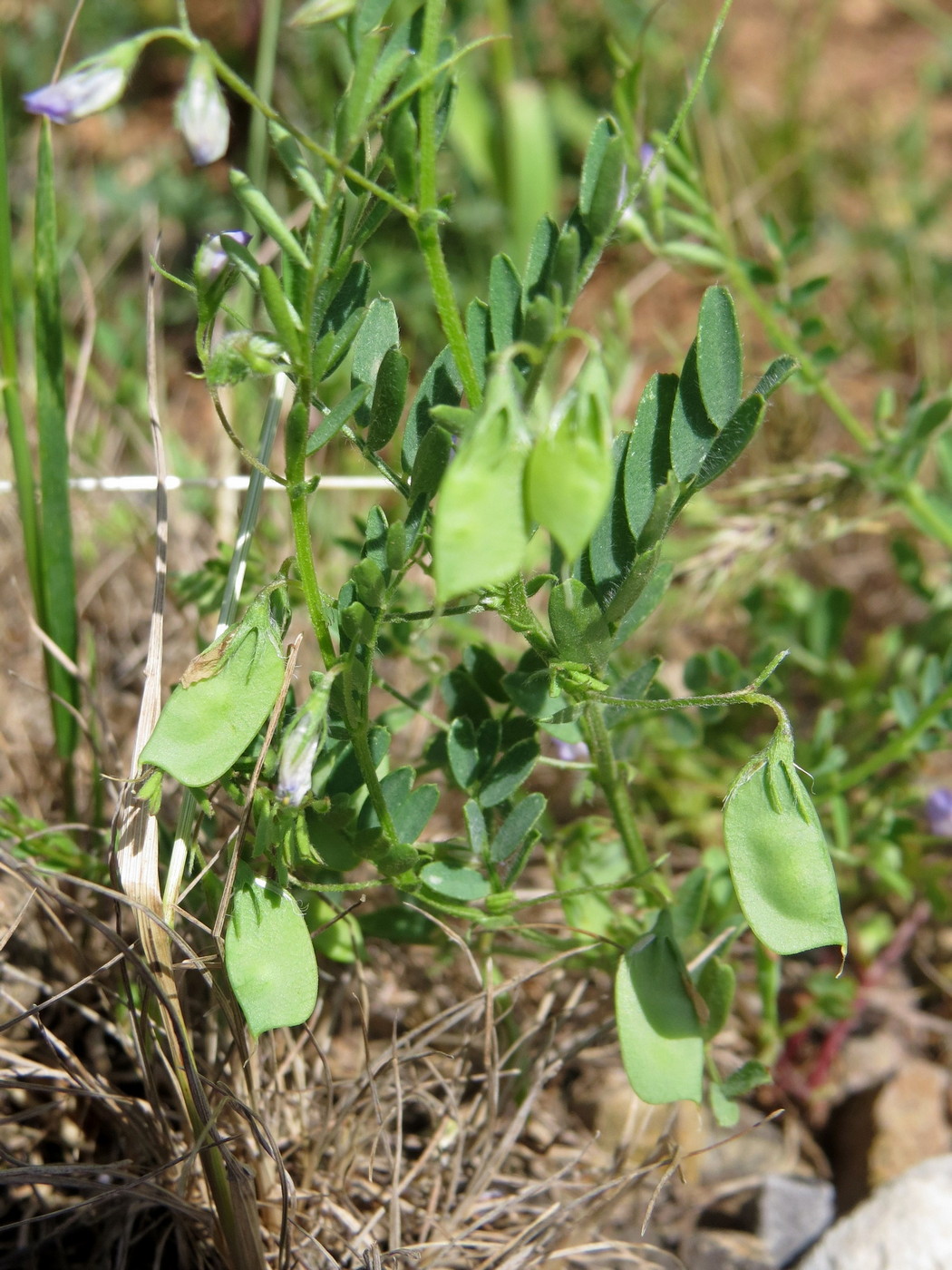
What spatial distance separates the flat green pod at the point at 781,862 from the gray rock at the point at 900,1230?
1.73 ft

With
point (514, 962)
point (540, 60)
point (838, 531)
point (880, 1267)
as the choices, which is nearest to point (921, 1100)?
point (880, 1267)

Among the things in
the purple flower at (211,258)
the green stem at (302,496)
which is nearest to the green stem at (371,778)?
the green stem at (302,496)

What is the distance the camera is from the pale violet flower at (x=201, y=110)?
2.32ft

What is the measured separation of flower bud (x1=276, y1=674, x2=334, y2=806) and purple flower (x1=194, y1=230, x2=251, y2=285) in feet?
0.94

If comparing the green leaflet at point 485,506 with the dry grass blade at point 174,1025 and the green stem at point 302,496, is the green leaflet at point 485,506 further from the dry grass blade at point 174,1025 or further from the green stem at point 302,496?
the dry grass blade at point 174,1025

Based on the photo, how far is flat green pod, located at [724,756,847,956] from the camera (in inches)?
32.4

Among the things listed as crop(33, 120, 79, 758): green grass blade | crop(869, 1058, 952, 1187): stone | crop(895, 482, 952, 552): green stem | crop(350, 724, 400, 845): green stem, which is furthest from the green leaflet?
crop(869, 1058, 952, 1187): stone

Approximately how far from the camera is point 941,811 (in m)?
1.42

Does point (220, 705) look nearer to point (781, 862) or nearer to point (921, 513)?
point (781, 862)

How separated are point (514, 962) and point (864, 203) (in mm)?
2048

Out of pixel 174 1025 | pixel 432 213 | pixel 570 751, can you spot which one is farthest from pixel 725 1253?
pixel 432 213

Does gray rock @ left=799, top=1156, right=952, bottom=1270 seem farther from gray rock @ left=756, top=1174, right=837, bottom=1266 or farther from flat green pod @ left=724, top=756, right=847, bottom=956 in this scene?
flat green pod @ left=724, top=756, right=847, bottom=956

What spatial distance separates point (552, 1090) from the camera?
1330 mm

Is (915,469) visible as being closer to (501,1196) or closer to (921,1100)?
(921,1100)
